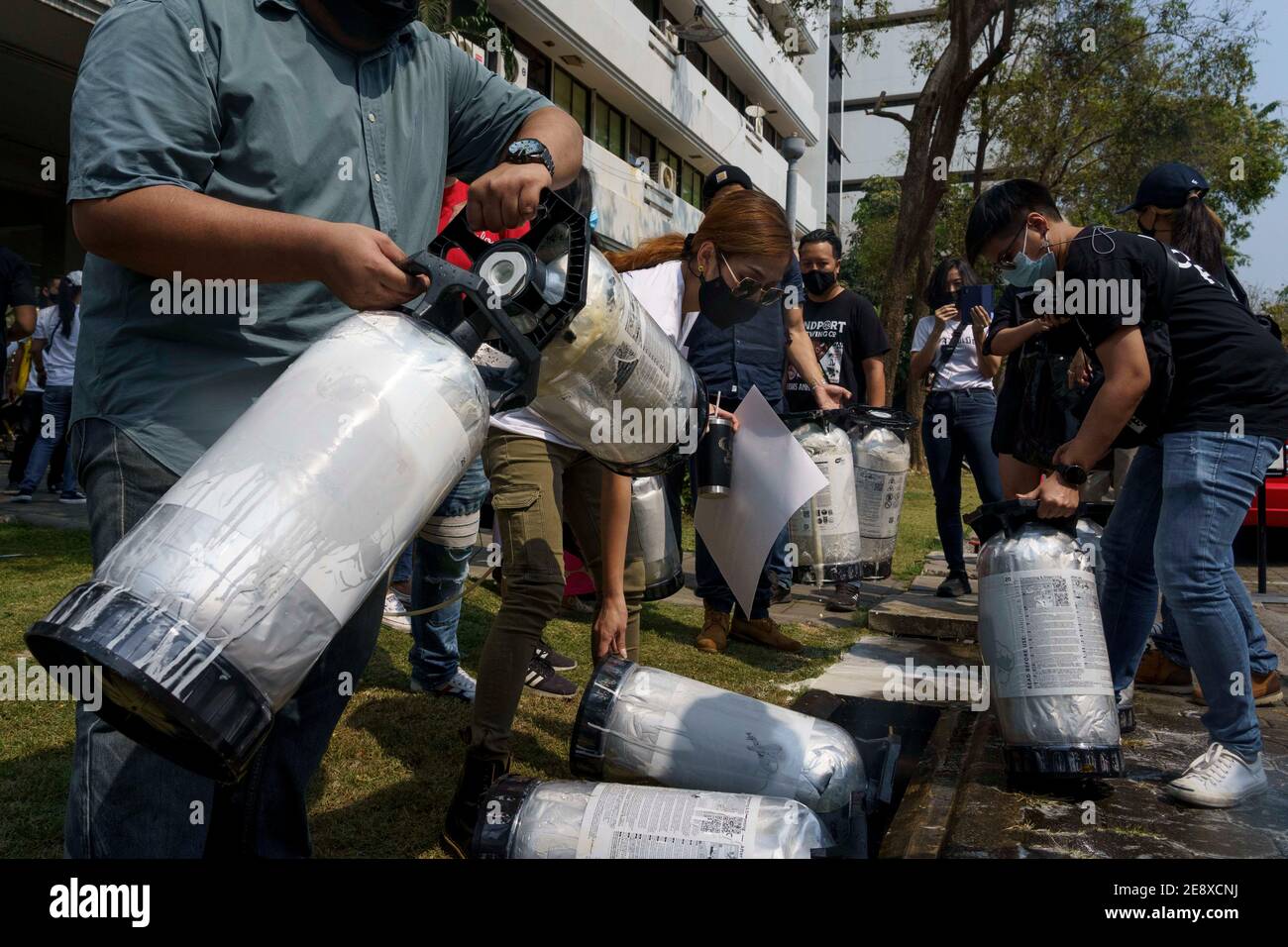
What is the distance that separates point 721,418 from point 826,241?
3385mm

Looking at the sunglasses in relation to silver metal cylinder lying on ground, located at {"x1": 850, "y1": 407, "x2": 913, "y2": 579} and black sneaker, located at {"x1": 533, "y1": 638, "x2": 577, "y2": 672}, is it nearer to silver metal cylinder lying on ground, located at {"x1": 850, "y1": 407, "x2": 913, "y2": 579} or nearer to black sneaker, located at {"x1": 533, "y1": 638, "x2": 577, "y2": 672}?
silver metal cylinder lying on ground, located at {"x1": 850, "y1": 407, "x2": 913, "y2": 579}

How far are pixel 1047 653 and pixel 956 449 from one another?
368 centimetres

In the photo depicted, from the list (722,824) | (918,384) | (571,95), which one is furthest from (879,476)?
(571,95)

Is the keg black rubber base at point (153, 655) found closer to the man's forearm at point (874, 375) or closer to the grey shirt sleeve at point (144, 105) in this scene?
the grey shirt sleeve at point (144, 105)

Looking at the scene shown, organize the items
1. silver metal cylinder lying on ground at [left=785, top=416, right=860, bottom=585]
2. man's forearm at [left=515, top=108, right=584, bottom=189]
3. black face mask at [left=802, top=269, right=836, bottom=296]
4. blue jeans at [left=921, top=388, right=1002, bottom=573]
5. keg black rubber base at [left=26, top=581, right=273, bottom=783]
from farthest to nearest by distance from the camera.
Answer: black face mask at [left=802, top=269, right=836, bottom=296] < blue jeans at [left=921, top=388, right=1002, bottom=573] < silver metal cylinder lying on ground at [left=785, top=416, right=860, bottom=585] < man's forearm at [left=515, top=108, right=584, bottom=189] < keg black rubber base at [left=26, top=581, right=273, bottom=783]

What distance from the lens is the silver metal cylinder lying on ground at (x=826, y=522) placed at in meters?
4.34

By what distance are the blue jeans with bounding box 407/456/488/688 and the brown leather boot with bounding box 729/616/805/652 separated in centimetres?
182

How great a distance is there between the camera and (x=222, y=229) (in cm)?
146

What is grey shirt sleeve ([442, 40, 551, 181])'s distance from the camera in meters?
2.16

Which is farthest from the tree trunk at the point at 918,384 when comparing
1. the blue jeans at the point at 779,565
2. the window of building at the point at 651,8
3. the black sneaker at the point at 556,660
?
the window of building at the point at 651,8

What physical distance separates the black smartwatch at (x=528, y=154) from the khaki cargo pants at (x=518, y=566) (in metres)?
1.25

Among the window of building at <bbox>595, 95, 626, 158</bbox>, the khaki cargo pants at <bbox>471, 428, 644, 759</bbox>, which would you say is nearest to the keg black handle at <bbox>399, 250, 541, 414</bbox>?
the khaki cargo pants at <bbox>471, 428, 644, 759</bbox>

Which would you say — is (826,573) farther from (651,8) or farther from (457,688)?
(651,8)
